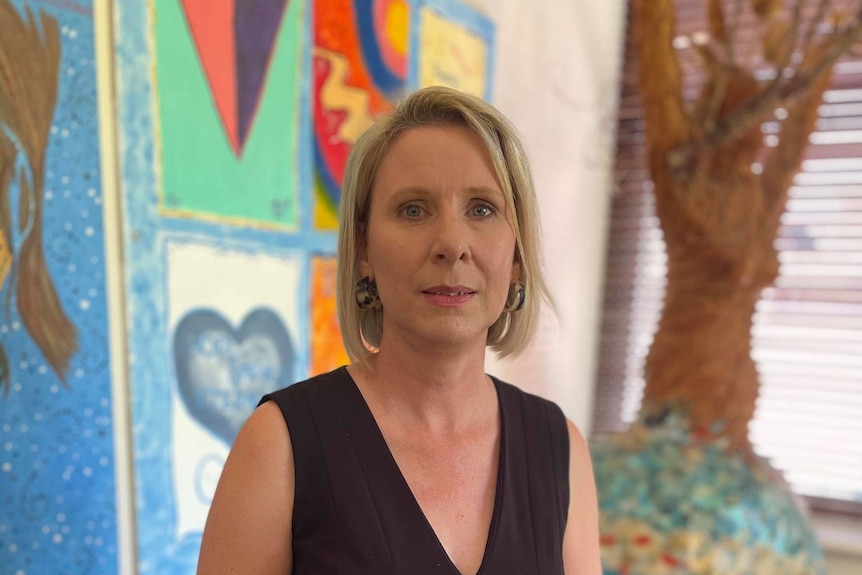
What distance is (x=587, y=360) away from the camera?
205 centimetres

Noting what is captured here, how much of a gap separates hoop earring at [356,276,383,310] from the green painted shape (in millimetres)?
319

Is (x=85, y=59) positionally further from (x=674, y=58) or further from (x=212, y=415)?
(x=674, y=58)

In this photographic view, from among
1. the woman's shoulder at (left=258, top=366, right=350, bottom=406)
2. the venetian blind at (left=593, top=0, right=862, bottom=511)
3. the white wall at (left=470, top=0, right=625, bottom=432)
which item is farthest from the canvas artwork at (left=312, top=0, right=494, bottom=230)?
the venetian blind at (left=593, top=0, right=862, bottom=511)

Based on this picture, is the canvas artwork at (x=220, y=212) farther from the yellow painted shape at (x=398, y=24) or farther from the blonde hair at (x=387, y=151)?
the blonde hair at (x=387, y=151)

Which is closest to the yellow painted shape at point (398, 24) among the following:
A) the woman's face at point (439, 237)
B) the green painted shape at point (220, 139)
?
the green painted shape at point (220, 139)

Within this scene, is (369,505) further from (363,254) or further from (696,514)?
(696,514)

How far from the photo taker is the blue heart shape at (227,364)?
0.95 meters

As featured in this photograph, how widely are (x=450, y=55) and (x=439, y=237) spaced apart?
2.78ft

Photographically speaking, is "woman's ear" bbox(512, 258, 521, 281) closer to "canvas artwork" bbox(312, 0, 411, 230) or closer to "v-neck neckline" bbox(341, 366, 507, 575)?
"v-neck neckline" bbox(341, 366, 507, 575)

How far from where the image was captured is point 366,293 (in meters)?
0.76

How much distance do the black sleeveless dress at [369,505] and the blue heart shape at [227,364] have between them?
28 centimetres

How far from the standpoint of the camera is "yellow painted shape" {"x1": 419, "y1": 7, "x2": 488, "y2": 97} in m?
1.36

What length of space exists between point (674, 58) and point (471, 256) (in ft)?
3.16

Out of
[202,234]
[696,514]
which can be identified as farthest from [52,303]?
[696,514]
